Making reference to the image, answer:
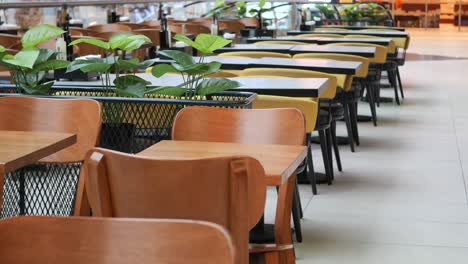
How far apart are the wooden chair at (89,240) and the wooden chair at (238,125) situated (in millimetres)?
1899

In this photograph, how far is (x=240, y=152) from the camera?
10.3ft

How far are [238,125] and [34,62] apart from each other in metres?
1.09

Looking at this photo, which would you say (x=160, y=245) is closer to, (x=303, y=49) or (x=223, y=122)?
(x=223, y=122)

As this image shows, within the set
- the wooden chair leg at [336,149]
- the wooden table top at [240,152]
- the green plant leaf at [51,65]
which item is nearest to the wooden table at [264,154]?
the wooden table top at [240,152]

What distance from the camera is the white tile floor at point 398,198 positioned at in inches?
176

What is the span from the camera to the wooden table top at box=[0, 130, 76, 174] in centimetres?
276

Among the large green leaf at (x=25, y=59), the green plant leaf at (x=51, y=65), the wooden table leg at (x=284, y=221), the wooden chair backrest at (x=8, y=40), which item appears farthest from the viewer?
the wooden chair backrest at (x=8, y=40)

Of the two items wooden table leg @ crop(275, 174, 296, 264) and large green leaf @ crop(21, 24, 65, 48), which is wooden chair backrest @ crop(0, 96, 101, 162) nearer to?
large green leaf @ crop(21, 24, 65, 48)

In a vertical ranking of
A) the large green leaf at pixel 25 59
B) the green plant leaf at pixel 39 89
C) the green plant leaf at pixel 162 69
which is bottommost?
the green plant leaf at pixel 39 89

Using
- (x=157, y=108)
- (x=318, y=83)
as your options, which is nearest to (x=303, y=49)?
(x=318, y=83)

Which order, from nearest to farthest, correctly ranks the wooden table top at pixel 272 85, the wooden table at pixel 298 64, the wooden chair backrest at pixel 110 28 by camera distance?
1. the wooden table top at pixel 272 85
2. the wooden table at pixel 298 64
3. the wooden chair backrest at pixel 110 28

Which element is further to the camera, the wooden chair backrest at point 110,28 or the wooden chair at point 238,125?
the wooden chair backrest at point 110,28

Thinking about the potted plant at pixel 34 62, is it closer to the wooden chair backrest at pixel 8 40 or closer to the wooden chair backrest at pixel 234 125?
the wooden chair backrest at pixel 234 125

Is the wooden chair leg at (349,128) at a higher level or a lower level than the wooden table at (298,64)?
lower
